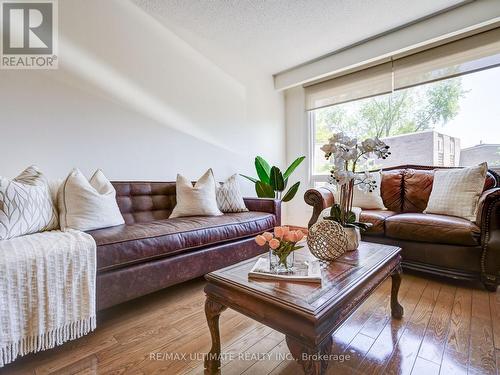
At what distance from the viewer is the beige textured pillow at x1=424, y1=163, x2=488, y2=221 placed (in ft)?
6.39

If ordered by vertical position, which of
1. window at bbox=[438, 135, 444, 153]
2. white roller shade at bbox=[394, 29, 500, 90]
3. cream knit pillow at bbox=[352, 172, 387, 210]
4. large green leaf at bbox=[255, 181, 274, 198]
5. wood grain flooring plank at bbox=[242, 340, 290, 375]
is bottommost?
wood grain flooring plank at bbox=[242, 340, 290, 375]

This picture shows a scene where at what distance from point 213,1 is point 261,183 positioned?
6.44 ft

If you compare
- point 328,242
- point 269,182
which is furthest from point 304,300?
point 269,182

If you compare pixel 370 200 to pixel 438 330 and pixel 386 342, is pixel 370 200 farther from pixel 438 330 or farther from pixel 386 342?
pixel 386 342

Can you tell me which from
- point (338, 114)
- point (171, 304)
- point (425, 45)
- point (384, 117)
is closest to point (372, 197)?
point (384, 117)

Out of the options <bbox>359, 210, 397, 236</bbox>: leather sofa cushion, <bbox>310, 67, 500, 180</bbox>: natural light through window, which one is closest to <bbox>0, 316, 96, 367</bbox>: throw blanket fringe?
<bbox>359, 210, 397, 236</bbox>: leather sofa cushion

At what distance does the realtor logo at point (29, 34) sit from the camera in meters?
1.74

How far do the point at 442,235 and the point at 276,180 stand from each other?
179cm

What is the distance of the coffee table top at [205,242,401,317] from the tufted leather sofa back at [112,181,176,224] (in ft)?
4.50

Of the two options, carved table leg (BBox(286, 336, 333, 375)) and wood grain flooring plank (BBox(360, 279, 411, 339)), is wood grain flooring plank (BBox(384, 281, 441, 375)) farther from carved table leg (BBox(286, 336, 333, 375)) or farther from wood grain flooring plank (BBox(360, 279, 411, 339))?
carved table leg (BBox(286, 336, 333, 375))

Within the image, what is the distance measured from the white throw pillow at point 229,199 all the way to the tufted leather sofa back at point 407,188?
154 centimetres

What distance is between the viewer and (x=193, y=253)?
1696mm

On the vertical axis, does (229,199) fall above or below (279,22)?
below

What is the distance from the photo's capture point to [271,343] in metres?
1.17
